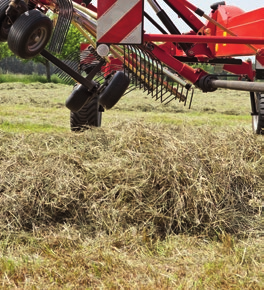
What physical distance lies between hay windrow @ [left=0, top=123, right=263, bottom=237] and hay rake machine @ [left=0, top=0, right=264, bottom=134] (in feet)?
2.11

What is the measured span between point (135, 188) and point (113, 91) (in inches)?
46.7

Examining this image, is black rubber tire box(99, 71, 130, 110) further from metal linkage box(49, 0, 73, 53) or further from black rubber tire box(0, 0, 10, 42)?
black rubber tire box(0, 0, 10, 42)

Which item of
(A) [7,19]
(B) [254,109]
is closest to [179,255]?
(A) [7,19]

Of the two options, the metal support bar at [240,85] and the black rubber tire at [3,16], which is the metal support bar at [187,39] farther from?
the black rubber tire at [3,16]

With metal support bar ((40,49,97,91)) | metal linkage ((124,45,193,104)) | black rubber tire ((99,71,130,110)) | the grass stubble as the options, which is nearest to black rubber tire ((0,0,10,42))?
metal support bar ((40,49,97,91))

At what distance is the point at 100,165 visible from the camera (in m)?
3.26

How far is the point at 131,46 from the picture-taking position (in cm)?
410

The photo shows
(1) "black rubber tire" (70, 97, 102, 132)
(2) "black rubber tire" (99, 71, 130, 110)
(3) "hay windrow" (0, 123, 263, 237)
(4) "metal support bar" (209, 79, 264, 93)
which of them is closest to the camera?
(3) "hay windrow" (0, 123, 263, 237)

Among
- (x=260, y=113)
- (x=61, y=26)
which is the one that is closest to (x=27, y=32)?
(x=61, y=26)

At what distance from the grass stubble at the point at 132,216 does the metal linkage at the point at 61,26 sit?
2.35ft

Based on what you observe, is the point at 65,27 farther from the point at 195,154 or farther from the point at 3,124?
the point at 3,124

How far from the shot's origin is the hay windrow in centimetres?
290

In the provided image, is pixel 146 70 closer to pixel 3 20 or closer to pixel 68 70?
pixel 68 70

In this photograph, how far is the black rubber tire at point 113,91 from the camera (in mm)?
3969
